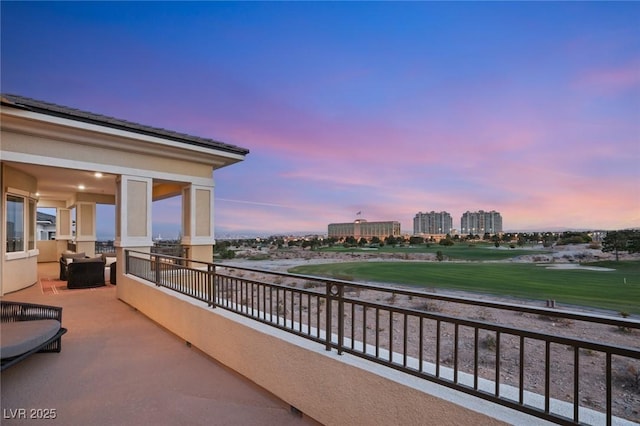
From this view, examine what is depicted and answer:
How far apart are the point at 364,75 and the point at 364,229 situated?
184ft

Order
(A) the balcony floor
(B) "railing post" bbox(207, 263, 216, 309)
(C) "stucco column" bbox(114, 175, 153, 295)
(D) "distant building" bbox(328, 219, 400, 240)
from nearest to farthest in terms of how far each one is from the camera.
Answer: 1. (A) the balcony floor
2. (B) "railing post" bbox(207, 263, 216, 309)
3. (C) "stucco column" bbox(114, 175, 153, 295)
4. (D) "distant building" bbox(328, 219, 400, 240)

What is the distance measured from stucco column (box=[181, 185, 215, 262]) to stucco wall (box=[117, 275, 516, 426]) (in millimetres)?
4151

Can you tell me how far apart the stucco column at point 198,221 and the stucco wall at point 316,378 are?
4.15 m

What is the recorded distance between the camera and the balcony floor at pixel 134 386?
2.59 meters

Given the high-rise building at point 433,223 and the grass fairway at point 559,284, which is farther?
the high-rise building at point 433,223

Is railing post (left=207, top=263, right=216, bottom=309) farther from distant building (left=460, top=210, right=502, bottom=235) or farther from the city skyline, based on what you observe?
distant building (left=460, top=210, right=502, bottom=235)

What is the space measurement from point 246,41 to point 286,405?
34.7ft

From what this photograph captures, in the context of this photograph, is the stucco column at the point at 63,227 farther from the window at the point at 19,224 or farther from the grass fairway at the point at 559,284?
the grass fairway at the point at 559,284

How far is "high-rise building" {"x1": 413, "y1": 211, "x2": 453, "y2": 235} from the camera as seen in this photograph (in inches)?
2692

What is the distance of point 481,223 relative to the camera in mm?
63656

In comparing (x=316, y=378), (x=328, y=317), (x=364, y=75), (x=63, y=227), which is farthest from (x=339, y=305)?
(x=63, y=227)

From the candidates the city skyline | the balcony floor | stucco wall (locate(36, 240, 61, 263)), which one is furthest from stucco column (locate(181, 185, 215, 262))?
stucco wall (locate(36, 240, 61, 263))

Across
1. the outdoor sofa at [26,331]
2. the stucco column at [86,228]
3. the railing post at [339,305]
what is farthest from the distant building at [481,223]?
the outdoor sofa at [26,331]

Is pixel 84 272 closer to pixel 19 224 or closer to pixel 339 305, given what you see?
pixel 19 224
